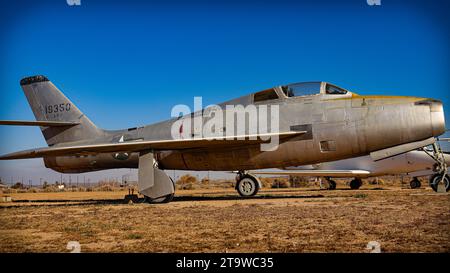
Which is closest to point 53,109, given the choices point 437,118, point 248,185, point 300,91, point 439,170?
point 248,185

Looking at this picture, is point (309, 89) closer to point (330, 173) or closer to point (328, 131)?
point (328, 131)

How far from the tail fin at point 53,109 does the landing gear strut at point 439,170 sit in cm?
1334

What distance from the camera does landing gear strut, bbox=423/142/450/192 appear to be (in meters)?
12.5

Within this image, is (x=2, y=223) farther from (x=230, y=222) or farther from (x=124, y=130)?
(x=124, y=130)

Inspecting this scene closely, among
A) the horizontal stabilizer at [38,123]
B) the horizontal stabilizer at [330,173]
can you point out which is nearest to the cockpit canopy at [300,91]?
the horizontal stabilizer at [38,123]

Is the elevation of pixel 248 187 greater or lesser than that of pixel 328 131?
lesser

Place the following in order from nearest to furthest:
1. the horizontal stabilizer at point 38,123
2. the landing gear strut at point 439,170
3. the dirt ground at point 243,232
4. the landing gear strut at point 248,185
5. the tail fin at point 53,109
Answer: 1. the dirt ground at point 243,232
2. the landing gear strut at point 439,170
3. the horizontal stabilizer at point 38,123
4. the landing gear strut at point 248,185
5. the tail fin at point 53,109

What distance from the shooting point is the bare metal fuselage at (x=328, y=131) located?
11.4m

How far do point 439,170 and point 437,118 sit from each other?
2519 mm

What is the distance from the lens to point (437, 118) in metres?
11.2

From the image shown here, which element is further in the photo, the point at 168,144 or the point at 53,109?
Answer: the point at 53,109

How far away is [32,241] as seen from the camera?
5.87 meters

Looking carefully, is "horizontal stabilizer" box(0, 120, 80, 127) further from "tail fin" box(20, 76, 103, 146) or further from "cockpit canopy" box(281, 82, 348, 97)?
"cockpit canopy" box(281, 82, 348, 97)

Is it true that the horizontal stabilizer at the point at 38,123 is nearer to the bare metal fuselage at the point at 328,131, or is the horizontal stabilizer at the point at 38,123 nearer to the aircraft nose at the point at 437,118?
the bare metal fuselage at the point at 328,131
